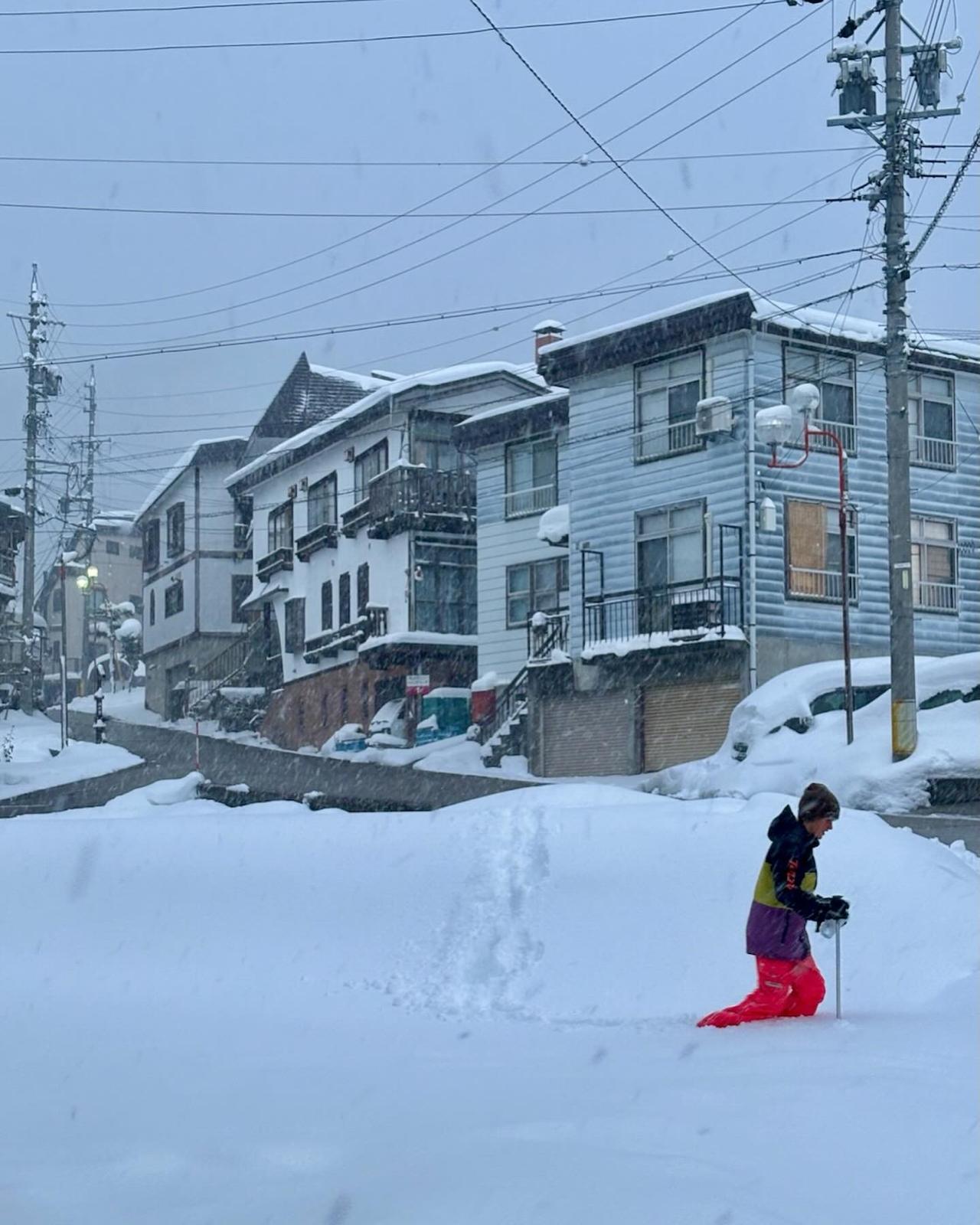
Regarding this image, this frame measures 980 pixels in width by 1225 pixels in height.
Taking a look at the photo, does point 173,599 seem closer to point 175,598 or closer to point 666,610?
point 175,598

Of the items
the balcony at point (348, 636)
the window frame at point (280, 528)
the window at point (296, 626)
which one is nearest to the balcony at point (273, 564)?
the window frame at point (280, 528)

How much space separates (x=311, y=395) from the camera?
4928 cm

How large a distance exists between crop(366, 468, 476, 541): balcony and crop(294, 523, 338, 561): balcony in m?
4.11

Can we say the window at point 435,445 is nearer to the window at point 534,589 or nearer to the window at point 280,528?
the window at point 534,589

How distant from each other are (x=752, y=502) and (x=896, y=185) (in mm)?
8081

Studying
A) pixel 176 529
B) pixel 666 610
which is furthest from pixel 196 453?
pixel 666 610

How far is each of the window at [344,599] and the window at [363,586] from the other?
2.98ft

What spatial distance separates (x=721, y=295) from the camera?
26500mm

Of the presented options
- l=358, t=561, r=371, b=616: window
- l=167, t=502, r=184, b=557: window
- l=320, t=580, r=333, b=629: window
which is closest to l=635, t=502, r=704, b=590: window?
l=358, t=561, r=371, b=616: window

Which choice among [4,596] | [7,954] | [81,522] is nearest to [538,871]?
[7,954]

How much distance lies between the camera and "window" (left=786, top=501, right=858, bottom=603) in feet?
88.7

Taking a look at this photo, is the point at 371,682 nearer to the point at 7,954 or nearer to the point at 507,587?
the point at 507,587

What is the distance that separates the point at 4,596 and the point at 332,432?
39.5 ft

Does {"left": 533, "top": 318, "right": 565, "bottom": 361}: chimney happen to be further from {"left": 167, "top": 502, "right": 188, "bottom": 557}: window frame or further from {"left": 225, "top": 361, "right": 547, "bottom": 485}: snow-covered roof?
{"left": 167, "top": 502, "right": 188, "bottom": 557}: window frame
